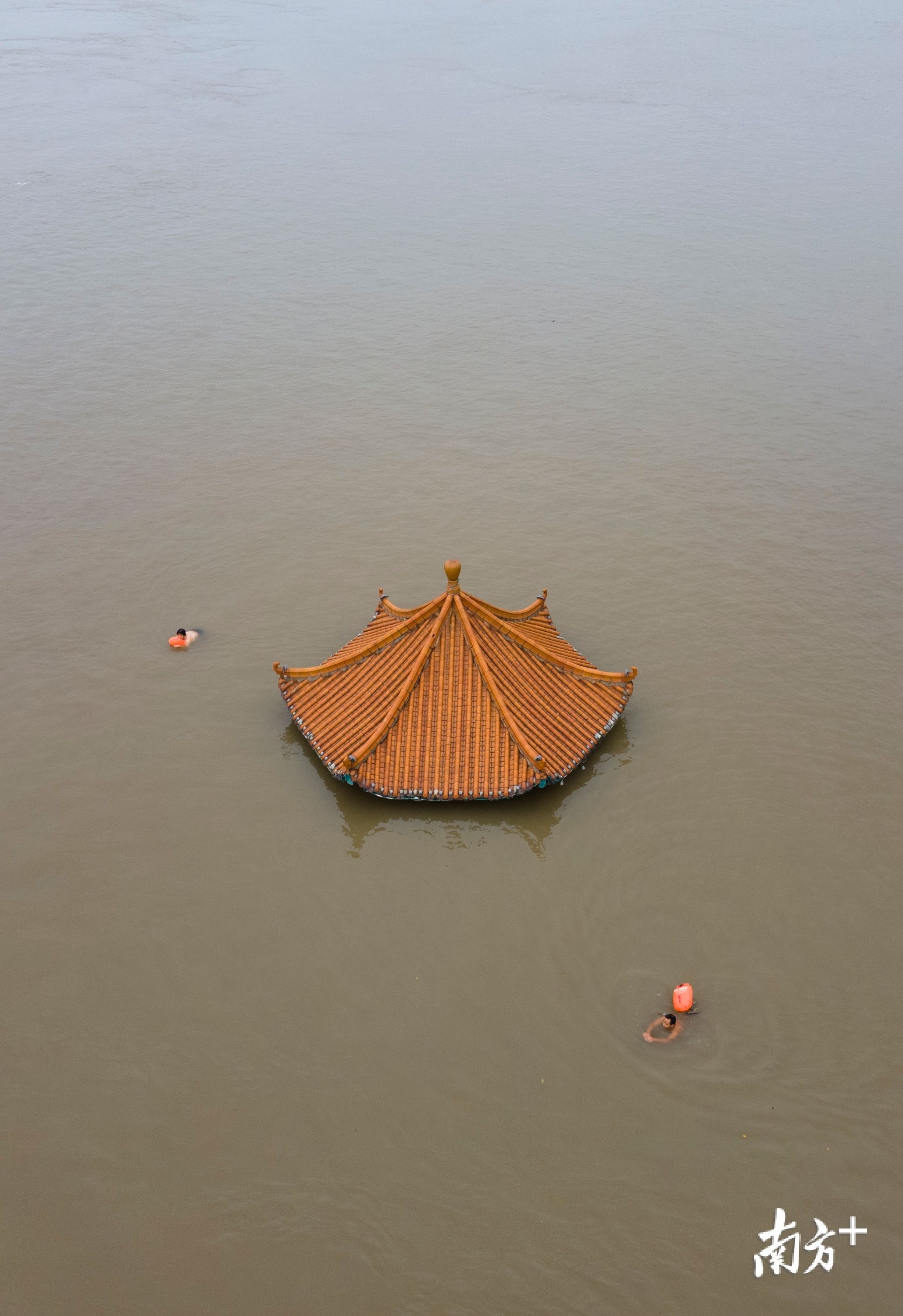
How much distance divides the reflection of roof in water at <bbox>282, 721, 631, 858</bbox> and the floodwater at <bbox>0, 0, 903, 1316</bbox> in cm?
8

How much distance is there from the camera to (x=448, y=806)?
13898mm

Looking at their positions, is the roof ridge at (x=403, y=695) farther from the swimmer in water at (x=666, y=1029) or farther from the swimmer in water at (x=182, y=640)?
the swimmer in water at (x=666, y=1029)

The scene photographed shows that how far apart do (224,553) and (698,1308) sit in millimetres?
13327

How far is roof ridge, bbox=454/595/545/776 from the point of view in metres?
13.4

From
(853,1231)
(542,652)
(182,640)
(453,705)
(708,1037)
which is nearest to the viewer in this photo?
(853,1231)

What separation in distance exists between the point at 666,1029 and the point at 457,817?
369cm

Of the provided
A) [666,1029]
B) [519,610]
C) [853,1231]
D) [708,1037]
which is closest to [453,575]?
[519,610]

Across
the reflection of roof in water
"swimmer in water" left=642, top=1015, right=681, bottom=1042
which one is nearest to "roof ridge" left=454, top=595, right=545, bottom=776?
the reflection of roof in water

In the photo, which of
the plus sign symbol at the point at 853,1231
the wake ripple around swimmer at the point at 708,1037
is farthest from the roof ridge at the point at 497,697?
the plus sign symbol at the point at 853,1231

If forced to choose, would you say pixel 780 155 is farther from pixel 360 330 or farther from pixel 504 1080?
pixel 504 1080

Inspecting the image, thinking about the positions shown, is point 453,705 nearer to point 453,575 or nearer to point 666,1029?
point 453,575

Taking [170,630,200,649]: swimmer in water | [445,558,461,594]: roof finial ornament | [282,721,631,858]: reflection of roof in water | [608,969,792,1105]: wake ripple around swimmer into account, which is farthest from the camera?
[170,630,200,649]: swimmer in water

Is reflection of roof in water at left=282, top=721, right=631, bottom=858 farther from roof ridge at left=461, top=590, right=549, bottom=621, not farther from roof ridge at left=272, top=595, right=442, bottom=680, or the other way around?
roof ridge at left=461, top=590, right=549, bottom=621

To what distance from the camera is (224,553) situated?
1889cm
